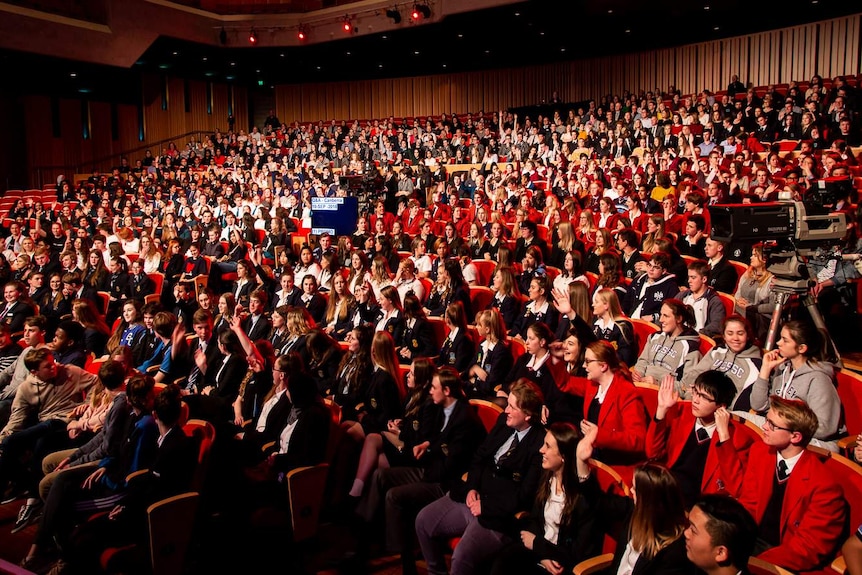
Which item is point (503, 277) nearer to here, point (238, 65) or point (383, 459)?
point (383, 459)

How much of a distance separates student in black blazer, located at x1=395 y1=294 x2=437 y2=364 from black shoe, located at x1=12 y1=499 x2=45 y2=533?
2.14 meters

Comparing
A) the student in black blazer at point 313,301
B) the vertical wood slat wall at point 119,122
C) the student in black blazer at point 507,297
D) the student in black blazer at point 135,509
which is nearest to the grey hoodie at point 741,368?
the student in black blazer at point 507,297

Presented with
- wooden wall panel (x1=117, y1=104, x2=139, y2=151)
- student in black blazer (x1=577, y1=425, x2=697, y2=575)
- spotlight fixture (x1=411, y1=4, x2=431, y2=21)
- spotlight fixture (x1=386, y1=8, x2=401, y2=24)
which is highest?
spotlight fixture (x1=386, y1=8, x2=401, y2=24)

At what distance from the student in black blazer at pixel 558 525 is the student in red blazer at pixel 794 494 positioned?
51 centimetres

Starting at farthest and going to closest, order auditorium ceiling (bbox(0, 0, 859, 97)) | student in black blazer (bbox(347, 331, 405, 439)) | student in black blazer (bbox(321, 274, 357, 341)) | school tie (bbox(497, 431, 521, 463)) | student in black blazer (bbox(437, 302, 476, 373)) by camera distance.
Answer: auditorium ceiling (bbox(0, 0, 859, 97)) → student in black blazer (bbox(321, 274, 357, 341)) → student in black blazer (bbox(437, 302, 476, 373)) → student in black blazer (bbox(347, 331, 405, 439)) → school tie (bbox(497, 431, 521, 463))

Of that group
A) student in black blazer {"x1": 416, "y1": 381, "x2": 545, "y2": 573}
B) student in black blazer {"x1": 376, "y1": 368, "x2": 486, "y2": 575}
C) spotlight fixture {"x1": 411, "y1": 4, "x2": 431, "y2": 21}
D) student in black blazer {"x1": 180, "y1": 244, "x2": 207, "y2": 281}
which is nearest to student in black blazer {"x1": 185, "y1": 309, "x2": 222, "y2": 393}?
student in black blazer {"x1": 376, "y1": 368, "x2": 486, "y2": 575}

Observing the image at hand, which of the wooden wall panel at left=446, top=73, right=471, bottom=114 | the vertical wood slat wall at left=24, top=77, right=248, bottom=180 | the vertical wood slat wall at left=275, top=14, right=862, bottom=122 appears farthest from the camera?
the wooden wall panel at left=446, top=73, right=471, bottom=114

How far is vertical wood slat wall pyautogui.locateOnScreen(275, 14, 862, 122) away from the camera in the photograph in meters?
11.9

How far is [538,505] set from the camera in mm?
2305

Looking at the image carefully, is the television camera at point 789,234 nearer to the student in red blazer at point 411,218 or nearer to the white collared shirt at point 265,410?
the white collared shirt at point 265,410

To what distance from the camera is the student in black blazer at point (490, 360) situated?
12.0 feet

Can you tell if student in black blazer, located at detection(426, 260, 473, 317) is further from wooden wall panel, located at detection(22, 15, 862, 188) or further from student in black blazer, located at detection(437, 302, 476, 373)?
wooden wall panel, located at detection(22, 15, 862, 188)

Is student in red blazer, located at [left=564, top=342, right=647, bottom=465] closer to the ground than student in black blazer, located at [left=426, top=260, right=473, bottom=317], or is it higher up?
closer to the ground

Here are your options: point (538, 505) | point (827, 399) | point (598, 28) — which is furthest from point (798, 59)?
point (538, 505)
